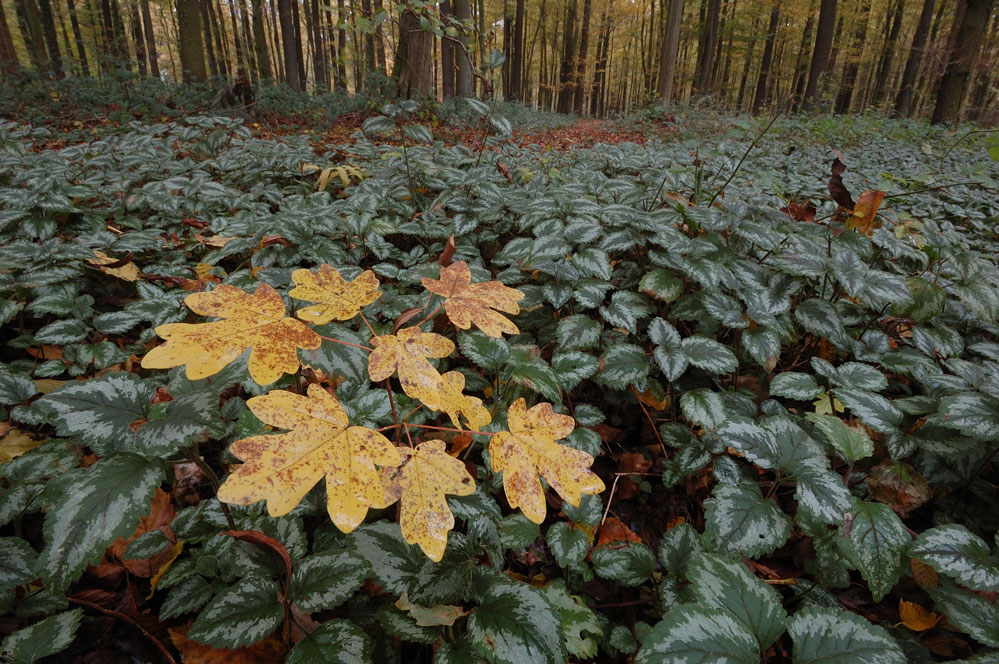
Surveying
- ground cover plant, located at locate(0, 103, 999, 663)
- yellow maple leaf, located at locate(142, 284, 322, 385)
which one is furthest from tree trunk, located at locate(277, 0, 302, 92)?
yellow maple leaf, located at locate(142, 284, 322, 385)

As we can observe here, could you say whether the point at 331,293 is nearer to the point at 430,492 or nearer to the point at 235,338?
the point at 235,338

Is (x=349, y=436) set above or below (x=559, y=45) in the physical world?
below

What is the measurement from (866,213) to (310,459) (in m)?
2.63

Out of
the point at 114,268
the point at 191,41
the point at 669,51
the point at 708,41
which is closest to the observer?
the point at 114,268

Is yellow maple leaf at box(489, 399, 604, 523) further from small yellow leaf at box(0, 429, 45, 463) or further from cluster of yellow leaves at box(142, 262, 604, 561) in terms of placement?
small yellow leaf at box(0, 429, 45, 463)

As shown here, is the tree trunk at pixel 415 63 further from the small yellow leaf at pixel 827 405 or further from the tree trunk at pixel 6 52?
the tree trunk at pixel 6 52

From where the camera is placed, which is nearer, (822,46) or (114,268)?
(114,268)

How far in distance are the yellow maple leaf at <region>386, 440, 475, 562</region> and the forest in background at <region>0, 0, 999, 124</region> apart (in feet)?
9.09

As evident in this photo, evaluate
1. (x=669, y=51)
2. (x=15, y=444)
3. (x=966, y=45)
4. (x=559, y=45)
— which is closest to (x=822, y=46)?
(x=966, y=45)

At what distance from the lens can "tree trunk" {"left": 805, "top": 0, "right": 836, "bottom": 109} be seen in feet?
38.4

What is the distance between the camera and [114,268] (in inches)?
88.9

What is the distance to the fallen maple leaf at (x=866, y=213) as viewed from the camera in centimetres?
207

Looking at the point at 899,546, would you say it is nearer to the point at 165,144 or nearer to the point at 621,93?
the point at 165,144

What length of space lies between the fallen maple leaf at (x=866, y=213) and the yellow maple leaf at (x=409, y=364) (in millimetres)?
2344
